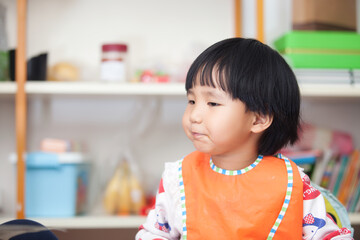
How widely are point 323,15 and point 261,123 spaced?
90cm

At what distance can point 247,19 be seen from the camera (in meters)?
1.86

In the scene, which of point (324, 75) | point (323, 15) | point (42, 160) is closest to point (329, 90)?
point (324, 75)

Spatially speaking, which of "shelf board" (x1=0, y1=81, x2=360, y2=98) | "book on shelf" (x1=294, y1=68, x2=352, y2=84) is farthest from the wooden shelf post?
"book on shelf" (x1=294, y1=68, x2=352, y2=84)

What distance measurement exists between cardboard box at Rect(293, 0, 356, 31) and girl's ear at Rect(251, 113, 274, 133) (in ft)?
2.83

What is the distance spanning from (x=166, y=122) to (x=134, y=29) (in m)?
0.41

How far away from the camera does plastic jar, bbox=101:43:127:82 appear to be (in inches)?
59.4

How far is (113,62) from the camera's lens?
1.52 metres

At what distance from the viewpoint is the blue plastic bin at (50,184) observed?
4.91 ft

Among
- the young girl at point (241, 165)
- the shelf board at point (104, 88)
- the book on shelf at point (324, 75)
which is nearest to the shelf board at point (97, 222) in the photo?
the shelf board at point (104, 88)

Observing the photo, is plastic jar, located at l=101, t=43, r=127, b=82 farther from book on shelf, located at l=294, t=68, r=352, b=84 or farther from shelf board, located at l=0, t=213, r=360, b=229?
book on shelf, located at l=294, t=68, r=352, b=84

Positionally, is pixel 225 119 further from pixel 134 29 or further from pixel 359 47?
pixel 134 29

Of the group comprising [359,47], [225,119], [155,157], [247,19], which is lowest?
[155,157]

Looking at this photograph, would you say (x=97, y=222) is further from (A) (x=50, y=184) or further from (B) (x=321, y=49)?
(B) (x=321, y=49)

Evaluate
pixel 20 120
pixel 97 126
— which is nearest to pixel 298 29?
pixel 97 126
